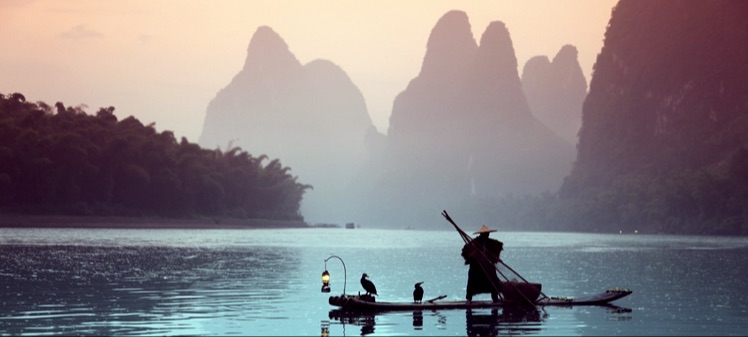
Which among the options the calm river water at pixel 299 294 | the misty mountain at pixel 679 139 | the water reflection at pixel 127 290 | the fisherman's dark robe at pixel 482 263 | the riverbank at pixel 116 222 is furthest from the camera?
the misty mountain at pixel 679 139

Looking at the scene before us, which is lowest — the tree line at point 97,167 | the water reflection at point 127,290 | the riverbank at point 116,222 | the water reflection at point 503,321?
the water reflection at point 503,321

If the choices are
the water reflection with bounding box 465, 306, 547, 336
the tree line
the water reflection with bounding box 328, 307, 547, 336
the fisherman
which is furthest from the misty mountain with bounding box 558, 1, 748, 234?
the water reflection with bounding box 328, 307, 547, 336

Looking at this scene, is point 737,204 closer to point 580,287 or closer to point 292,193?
point 292,193

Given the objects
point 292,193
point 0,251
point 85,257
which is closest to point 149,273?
point 85,257

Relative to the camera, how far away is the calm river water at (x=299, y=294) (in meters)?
22.6

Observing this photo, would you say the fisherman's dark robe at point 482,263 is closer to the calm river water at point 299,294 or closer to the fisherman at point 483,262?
the fisherman at point 483,262

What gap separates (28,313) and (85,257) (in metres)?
25.0

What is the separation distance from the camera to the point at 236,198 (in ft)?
462

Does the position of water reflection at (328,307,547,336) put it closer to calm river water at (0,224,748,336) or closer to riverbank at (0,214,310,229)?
calm river water at (0,224,748,336)

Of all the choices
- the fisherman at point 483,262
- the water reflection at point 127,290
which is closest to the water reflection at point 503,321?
the fisherman at point 483,262

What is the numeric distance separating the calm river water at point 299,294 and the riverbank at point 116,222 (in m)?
32.1

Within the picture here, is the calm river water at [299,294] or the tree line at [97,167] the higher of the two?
the tree line at [97,167]

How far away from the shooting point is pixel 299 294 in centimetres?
3164

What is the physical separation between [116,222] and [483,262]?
78.4 metres
